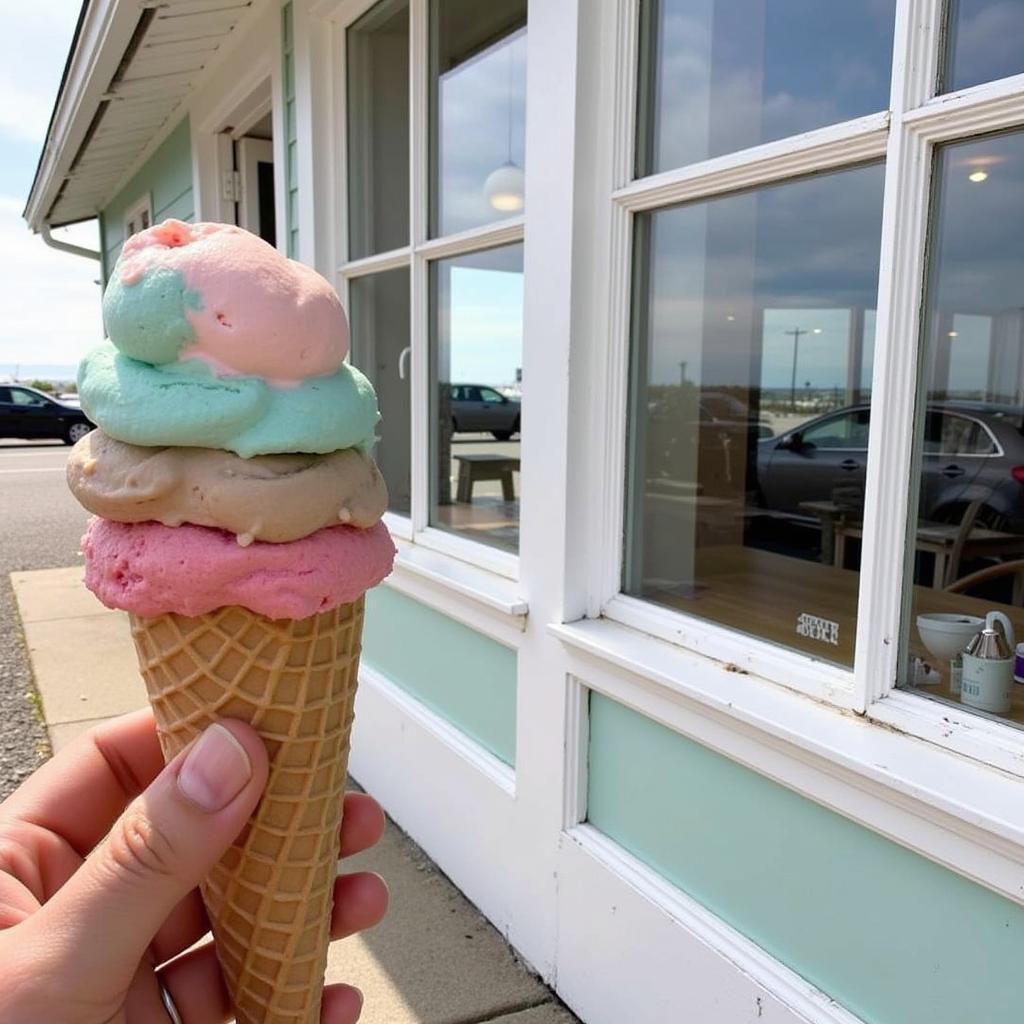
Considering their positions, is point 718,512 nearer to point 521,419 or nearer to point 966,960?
point 521,419

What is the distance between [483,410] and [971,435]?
378 cm

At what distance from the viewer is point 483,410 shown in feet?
11.3

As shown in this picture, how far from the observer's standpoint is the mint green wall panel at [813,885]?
1.46 metres

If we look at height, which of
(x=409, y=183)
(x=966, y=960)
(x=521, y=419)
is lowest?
(x=966, y=960)

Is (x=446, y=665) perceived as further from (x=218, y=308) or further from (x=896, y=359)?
(x=218, y=308)

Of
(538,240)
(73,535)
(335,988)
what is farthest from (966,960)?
(73,535)

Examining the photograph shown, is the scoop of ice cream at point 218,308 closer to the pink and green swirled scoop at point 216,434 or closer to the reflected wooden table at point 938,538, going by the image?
the pink and green swirled scoop at point 216,434

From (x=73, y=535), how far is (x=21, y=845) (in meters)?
9.11

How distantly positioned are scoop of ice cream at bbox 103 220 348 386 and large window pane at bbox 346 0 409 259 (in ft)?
7.78

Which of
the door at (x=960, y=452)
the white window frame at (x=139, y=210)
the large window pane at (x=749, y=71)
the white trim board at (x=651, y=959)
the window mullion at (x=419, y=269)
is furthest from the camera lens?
the white window frame at (x=139, y=210)

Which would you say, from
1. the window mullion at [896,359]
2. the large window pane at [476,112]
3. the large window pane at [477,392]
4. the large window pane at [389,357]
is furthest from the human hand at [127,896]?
the large window pane at [389,357]

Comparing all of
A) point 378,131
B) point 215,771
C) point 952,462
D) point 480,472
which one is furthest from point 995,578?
point 215,771

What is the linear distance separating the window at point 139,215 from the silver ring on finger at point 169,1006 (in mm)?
6884

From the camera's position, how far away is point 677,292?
9.90 feet
